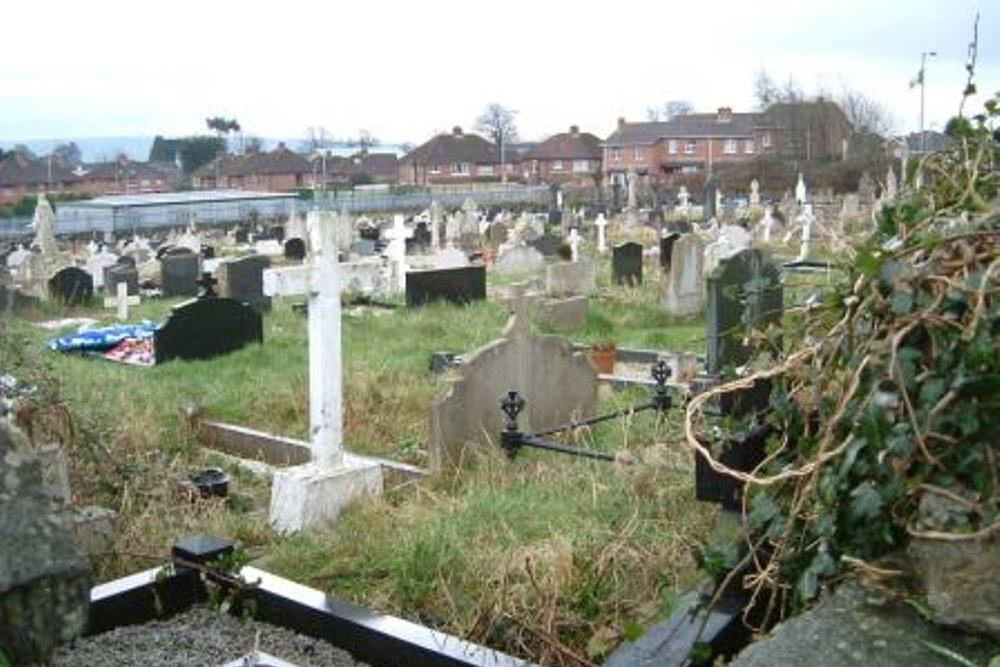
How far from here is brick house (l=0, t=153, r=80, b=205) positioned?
3460 inches

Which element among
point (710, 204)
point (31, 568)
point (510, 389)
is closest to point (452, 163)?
point (710, 204)

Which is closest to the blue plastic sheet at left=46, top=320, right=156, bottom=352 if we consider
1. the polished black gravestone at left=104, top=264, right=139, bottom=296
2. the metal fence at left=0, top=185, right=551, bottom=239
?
the polished black gravestone at left=104, top=264, right=139, bottom=296

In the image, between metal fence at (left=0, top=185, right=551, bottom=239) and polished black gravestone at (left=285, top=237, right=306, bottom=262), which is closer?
polished black gravestone at (left=285, top=237, right=306, bottom=262)

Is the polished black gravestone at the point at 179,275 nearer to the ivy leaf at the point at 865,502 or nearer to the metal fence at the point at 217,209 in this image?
the ivy leaf at the point at 865,502

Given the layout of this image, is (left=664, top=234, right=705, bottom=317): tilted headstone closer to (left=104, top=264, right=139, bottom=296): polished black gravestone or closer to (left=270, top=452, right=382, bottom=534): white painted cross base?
(left=270, top=452, right=382, bottom=534): white painted cross base

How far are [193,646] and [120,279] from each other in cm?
1877

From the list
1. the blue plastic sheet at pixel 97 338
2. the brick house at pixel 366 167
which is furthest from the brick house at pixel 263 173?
the blue plastic sheet at pixel 97 338

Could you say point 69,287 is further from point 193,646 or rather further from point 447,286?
point 193,646

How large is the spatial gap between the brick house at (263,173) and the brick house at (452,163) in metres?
8.37

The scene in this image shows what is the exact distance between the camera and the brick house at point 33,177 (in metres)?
87.9

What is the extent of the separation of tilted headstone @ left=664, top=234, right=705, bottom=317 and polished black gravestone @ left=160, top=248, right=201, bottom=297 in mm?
9688

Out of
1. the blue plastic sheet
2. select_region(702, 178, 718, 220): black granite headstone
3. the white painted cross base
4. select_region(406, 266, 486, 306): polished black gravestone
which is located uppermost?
select_region(702, 178, 718, 220): black granite headstone

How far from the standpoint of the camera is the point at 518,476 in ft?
22.1

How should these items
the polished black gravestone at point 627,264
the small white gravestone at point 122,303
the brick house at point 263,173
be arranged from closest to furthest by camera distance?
the small white gravestone at point 122,303 → the polished black gravestone at point 627,264 → the brick house at point 263,173
